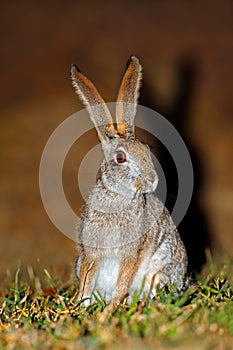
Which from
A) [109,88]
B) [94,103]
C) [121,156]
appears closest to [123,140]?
[121,156]

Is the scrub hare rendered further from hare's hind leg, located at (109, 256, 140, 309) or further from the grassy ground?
the grassy ground

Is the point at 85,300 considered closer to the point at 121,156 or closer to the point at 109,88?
the point at 121,156

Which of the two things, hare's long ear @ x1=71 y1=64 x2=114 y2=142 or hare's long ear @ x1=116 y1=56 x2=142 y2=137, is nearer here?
hare's long ear @ x1=71 y1=64 x2=114 y2=142

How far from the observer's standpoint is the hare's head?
508cm

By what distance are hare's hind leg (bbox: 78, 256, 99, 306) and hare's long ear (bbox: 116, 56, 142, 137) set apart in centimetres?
107

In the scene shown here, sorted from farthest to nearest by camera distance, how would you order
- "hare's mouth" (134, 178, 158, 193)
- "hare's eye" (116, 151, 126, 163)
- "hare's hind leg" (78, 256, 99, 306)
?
"hare's hind leg" (78, 256, 99, 306) < "hare's eye" (116, 151, 126, 163) < "hare's mouth" (134, 178, 158, 193)

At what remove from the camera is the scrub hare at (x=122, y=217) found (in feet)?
16.9

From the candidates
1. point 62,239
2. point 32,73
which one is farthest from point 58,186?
point 32,73

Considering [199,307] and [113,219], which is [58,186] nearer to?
[113,219]

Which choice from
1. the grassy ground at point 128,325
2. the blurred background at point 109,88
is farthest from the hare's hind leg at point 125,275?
the blurred background at point 109,88

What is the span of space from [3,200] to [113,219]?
204 inches

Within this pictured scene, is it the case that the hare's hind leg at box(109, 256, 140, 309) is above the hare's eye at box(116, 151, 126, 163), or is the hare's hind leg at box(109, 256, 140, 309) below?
below

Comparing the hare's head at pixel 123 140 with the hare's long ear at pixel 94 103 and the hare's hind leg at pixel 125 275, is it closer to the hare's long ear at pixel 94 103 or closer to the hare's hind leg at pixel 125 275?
the hare's long ear at pixel 94 103

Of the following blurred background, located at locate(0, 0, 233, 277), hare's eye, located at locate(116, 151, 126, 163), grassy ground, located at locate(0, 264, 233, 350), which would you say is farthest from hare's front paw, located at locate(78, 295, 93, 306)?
blurred background, located at locate(0, 0, 233, 277)
